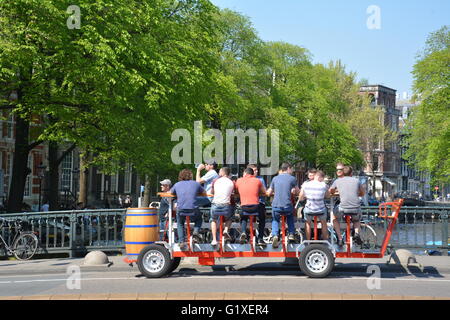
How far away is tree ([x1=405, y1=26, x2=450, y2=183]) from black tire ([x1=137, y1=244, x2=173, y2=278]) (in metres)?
41.4

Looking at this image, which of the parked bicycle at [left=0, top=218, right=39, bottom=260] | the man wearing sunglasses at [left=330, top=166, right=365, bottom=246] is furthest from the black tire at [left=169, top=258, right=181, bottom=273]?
the parked bicycle at [left=0, top=218, right=39, bottom=260]

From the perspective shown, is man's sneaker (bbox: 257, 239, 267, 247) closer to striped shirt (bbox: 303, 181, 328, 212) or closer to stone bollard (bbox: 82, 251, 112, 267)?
striped shirt (bbox: 303, 181, 328, 212)

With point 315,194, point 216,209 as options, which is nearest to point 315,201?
point 315,194

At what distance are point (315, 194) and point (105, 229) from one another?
851 centimetres

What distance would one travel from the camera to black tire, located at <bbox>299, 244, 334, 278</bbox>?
562 inches

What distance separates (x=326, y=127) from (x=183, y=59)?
1421 inches

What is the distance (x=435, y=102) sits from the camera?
180 ft

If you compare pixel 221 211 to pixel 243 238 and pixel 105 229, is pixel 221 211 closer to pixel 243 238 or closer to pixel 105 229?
pixel 243 238

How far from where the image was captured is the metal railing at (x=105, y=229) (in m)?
20.6

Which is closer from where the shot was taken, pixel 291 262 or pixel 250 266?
pixel 291 262

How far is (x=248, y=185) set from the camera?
1481 cm

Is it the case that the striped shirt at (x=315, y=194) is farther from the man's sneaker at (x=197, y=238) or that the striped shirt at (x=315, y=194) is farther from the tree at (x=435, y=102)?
the tree at (x=435, y=102)

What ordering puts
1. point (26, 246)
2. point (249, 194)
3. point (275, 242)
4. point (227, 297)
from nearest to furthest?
point (227, 297) → point (275, 242) → point (249, 194) → point (26, 246)

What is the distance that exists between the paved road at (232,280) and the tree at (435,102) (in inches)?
1459
